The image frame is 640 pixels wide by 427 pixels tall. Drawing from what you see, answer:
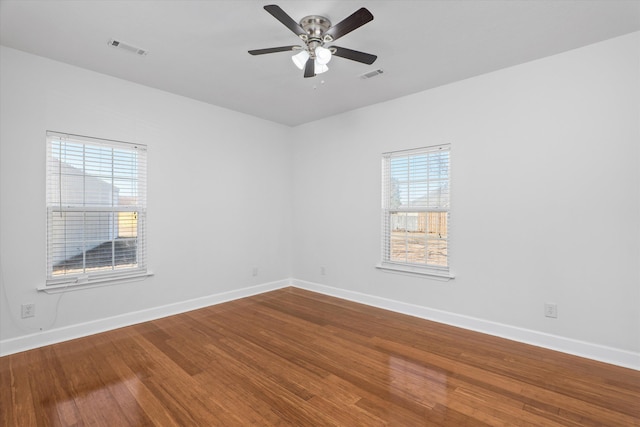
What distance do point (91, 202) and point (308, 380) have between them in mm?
2944

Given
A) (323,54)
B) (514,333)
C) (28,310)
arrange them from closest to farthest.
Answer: (323,54), (28,310), (514,333)

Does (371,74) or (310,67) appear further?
(371,74)

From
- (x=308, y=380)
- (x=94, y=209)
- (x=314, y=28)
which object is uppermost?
(x=314, y=28)

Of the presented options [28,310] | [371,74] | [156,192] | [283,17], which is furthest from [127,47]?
[28,310]

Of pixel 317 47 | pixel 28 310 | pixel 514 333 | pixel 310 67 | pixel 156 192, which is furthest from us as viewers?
pixel 156 192

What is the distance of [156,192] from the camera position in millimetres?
3879

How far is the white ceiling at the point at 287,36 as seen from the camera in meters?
2.31

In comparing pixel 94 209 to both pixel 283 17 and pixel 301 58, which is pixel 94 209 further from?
pixel 283 17

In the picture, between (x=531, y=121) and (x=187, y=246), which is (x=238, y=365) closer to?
(x=187, y=246)

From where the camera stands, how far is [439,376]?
248 cm

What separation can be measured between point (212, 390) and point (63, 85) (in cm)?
331

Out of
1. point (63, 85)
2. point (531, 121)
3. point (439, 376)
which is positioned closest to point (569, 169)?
point (531, 121)

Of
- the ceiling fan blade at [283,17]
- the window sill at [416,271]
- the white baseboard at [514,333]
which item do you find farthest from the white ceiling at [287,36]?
the white baseboard at [514,333]

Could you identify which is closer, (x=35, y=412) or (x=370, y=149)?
(x=35, y=412)
